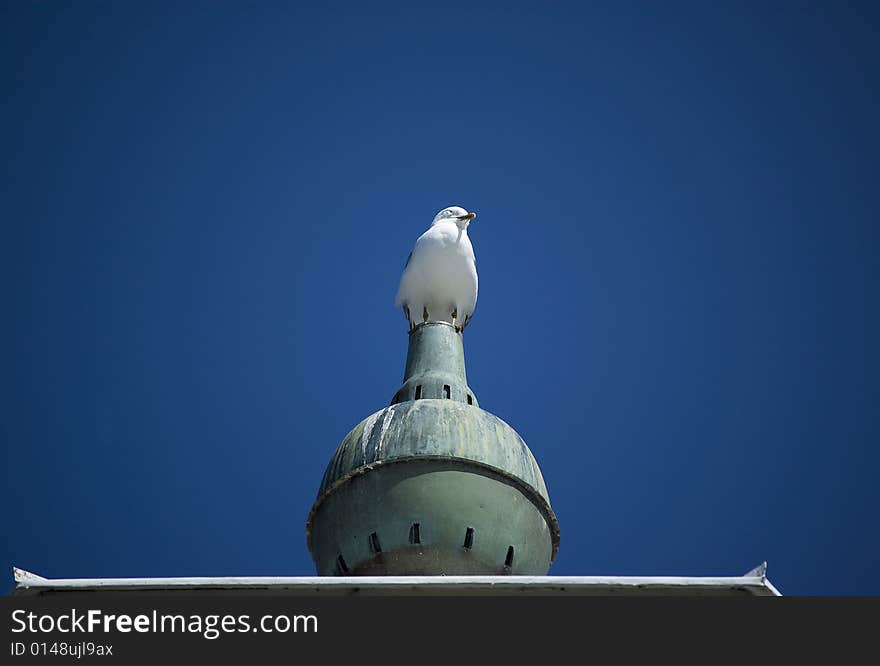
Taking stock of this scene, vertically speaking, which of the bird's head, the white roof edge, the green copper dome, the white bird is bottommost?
the white roof edge

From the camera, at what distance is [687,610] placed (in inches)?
515

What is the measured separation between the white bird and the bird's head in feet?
1.18

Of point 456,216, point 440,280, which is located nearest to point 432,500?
point 440,280

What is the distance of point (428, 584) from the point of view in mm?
15305

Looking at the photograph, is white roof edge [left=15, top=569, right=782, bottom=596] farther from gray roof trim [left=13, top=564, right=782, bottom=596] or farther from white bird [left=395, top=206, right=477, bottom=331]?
white bird [left=395, top=206, right=477, bottom=331]

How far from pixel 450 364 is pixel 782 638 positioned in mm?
12498

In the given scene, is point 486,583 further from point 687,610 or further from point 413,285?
point 413,285

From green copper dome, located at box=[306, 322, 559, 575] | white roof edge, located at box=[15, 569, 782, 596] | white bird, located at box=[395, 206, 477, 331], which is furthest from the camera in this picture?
white bird, located at box=[395, 206, 477, 331]

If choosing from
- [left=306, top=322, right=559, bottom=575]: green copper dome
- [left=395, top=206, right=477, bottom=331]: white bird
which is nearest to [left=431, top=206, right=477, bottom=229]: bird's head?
[left=395, top=206, right=477, bottom=331]: white bird

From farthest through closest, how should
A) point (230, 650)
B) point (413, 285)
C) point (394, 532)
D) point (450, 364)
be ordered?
point (413, 285), point (450, 364), point (394, 532), point (230, 650)

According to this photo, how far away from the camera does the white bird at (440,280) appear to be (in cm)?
2633

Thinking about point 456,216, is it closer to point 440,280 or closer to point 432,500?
point 440,280

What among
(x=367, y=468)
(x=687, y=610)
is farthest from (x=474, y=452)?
(x=687, y=610)

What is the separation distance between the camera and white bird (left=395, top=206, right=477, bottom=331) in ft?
86.4
